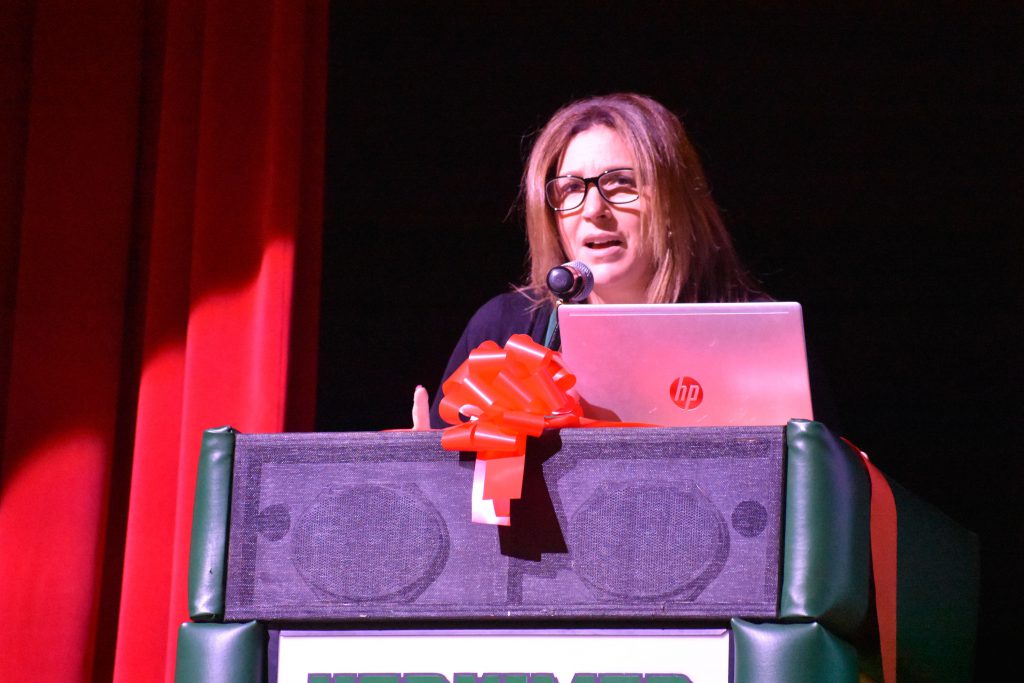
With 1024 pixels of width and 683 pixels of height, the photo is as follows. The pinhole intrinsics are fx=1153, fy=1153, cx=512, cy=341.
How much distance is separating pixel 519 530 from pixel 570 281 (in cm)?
34

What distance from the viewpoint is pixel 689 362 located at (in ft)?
3.94

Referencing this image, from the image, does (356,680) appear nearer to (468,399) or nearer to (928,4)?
(468,399)

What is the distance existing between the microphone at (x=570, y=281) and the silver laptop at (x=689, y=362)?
0.28 ft

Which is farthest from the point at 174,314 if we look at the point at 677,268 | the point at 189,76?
the point at 677,268

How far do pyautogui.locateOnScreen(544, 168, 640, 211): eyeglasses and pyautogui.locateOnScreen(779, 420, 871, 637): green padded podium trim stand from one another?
819 millimetres

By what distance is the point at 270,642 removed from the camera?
113cm

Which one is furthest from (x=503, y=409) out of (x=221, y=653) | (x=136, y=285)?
(x=136, y=285)

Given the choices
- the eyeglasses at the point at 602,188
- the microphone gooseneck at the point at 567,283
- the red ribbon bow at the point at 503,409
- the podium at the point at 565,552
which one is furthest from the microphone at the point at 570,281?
the eyeglasses at the point at 602,188

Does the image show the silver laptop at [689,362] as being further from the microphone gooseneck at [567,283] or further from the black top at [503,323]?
the black top at [503,323]

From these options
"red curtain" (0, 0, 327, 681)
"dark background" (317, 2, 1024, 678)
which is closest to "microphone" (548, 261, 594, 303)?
"red curtain" (0, 0, 327, 681)

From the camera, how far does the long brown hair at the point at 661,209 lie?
5.94 feet

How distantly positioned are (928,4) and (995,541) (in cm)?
113

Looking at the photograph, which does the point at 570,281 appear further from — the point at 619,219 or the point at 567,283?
the point at 619,219

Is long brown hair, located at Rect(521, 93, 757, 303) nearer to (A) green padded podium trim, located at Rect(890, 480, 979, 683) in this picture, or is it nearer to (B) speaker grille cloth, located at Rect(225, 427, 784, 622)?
(A) green padded podium trim, located at Rect(890, 480, 979, 683)
